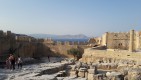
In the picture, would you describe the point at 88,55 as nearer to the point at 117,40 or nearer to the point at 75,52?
the point at 75,52

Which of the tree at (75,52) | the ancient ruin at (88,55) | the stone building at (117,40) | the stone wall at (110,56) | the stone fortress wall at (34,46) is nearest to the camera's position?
the ancient ruin at (88,55)

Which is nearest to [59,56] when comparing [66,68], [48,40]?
[48,40]

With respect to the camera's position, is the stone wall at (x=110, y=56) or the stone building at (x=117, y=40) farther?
the stone building at (x=117, y=40)

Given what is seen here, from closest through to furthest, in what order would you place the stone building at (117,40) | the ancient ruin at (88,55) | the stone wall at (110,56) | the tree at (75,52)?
1. the ancient ruin at (88,55)
2. the stone wall at (110,56)
3. the tree at (75,52)
4. the stone building at (117,40)

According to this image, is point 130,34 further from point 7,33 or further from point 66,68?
point 66,68

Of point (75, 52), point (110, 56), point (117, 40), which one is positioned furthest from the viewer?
point (117, 40)

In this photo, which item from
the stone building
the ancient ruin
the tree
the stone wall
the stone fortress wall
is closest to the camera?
the ancient ruin

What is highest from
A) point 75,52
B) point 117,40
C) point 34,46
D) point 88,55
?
point 117,40

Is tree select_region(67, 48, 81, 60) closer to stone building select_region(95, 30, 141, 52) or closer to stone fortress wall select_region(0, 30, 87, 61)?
stone fortress wall select_region(0, 30, 87, 61)

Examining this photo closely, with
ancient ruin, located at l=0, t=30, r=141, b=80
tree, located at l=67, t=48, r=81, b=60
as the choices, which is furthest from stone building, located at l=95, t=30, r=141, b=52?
tree, located at l=67, t=48, r=81, b=60

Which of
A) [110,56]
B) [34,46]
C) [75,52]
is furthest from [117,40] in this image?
[110,56]

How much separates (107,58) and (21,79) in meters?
17.1

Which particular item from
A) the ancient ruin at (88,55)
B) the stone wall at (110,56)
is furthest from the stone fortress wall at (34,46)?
the stone wall at (110,56)

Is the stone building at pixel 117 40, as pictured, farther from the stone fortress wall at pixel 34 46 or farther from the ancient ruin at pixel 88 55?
the stone fortress wall at pixel 34 46
